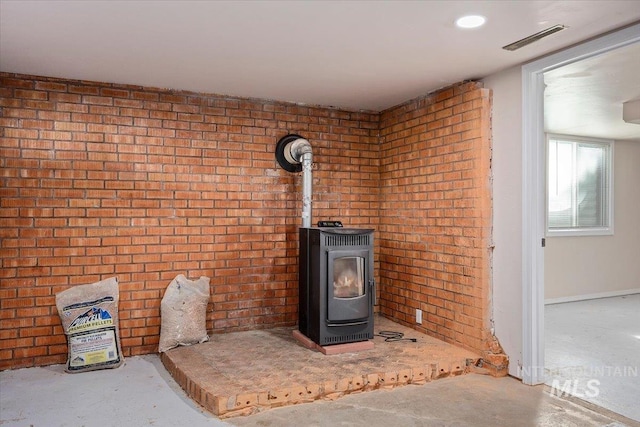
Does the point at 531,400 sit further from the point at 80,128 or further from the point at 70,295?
the point at 80,128

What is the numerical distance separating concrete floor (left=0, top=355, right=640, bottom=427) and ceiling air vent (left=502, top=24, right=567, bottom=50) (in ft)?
7.64

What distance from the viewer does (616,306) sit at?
618 centimetres

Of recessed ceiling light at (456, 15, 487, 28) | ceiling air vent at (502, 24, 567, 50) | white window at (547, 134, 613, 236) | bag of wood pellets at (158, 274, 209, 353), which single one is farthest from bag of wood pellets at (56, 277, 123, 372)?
white window at (547, 134, 613, 236)

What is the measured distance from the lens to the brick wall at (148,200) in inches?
145

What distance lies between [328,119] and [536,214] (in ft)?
7.73

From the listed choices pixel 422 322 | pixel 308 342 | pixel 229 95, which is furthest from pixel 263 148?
pixel 422 322

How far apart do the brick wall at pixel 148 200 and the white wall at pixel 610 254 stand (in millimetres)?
3313

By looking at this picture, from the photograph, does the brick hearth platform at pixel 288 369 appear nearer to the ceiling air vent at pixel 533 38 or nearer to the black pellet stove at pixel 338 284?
the black pellet stove at pixel 338 284

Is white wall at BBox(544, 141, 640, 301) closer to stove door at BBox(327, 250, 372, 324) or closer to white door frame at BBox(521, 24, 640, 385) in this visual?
white door frame at BBox(521, 24, 640, 385)

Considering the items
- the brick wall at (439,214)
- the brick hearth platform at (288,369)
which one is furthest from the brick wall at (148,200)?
the brick hearth platform at (288,369)

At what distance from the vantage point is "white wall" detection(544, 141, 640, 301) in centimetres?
644

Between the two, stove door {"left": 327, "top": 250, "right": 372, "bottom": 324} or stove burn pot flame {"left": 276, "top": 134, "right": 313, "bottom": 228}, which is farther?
stove burn pot flame {"left": 276, "top": 134, "right": 313, "bottom": 228}

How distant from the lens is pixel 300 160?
4414mm

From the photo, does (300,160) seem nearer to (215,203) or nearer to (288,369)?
(215,203)
